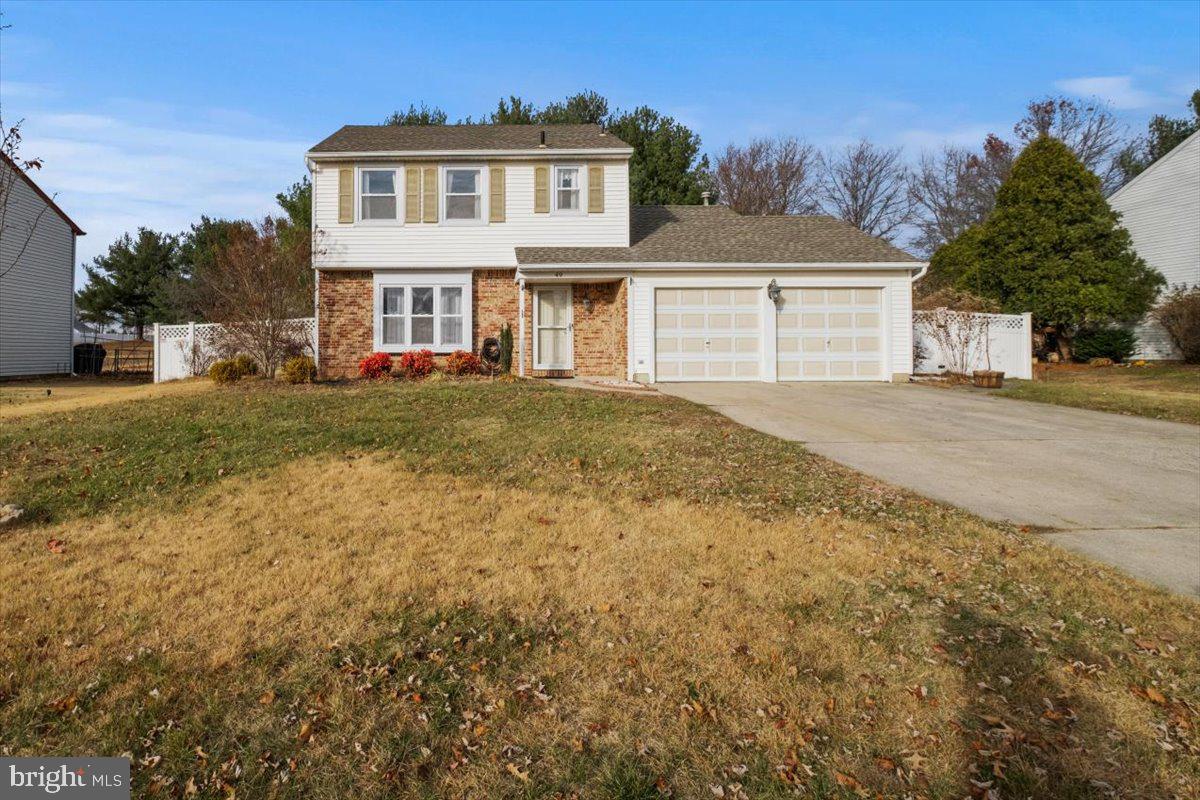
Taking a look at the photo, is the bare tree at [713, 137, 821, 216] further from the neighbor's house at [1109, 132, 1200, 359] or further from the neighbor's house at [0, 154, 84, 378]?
the neighbor's house at [0, 154, 84, 378]

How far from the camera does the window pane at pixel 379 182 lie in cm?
1616

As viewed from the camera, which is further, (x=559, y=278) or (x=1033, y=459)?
(x=559, y=278)

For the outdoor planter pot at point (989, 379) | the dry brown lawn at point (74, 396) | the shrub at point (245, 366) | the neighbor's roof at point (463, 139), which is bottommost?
the dry brown lawn at point (74, 396)

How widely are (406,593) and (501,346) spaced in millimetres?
11208

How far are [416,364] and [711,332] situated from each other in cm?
668

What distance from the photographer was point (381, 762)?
2584 millimetres

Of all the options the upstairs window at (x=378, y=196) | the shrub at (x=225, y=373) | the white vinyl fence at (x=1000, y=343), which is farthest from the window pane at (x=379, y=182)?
the white vinyl fence at (x=1000, y=343)

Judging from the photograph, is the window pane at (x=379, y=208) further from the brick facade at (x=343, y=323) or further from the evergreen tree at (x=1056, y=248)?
the evergreen tree at (x=1056, y=248)

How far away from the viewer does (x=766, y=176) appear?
1396 inches

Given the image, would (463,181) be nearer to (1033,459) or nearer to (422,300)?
(422,300)

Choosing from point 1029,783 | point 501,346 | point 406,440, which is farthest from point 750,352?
point 1029,783

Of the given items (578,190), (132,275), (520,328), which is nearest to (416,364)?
(520,328)

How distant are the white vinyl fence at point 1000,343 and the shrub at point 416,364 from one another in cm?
1180

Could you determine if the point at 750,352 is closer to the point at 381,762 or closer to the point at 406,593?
the point at 406,593
